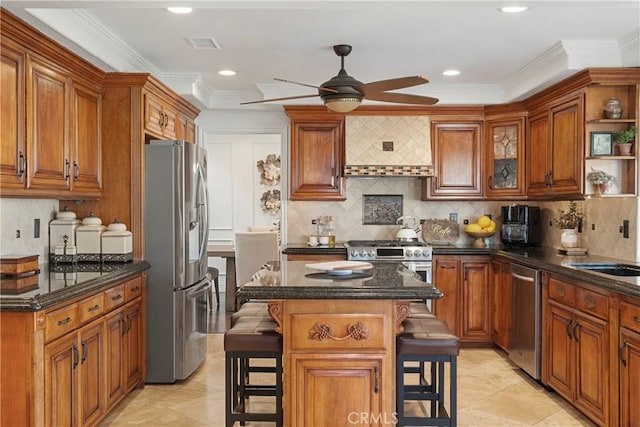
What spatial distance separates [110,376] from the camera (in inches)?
140

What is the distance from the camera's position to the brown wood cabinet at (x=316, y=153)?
5.81m

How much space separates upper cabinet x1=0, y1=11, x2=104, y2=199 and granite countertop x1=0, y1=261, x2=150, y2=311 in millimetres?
481

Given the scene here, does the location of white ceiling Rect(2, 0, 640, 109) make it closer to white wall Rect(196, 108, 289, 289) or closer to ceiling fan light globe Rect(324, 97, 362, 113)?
ceiling fan light globe Rect(324, 97, 362, 113)

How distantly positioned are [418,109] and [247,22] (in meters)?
2.57

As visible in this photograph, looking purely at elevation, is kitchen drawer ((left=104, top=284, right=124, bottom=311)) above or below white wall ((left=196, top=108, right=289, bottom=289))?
below

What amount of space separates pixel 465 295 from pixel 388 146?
166cm

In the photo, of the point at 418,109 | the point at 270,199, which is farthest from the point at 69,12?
the point at 270,199

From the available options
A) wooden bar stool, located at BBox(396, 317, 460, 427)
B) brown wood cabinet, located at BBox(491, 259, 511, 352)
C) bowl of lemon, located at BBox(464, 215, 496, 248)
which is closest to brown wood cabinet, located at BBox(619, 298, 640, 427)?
wooden bar stool, located at BBox(396, 317, 460, 427)

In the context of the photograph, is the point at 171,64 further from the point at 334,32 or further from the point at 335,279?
the point at 335,279

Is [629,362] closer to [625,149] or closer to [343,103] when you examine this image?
[625,149]

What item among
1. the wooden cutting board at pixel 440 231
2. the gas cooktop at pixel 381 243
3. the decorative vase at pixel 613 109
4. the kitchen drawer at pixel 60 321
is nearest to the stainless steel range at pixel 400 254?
the gas cooktop at pixel 381 243

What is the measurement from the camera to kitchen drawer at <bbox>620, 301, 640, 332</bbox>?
9.70ft

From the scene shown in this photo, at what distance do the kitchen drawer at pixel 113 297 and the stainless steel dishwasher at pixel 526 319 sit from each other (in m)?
2.98

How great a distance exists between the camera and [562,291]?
3855 mm
